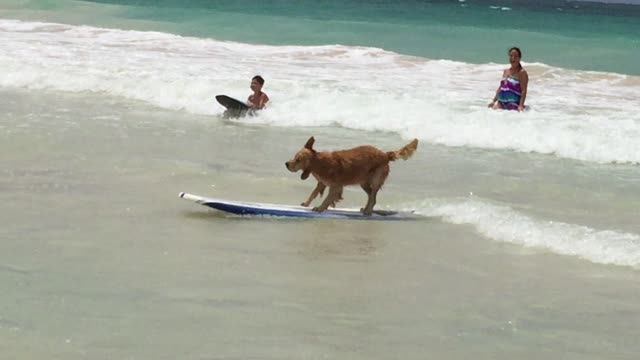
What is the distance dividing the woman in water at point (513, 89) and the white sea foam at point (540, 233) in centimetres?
549

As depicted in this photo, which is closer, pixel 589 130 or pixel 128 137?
pixel 128 137

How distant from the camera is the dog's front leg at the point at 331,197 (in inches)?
334

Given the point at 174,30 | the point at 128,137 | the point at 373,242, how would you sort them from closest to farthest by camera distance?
1. the point at 373,242
2. the point at 128,137
3. the point at 174,30

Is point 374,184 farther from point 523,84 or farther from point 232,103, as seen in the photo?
point 523,84

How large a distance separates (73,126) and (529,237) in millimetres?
5959

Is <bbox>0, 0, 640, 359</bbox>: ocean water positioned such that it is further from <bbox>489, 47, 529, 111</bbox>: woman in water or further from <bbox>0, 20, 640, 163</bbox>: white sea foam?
<bbox>489, 47, 529, 111</bbox>: woman in water

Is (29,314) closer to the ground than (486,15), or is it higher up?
higher up

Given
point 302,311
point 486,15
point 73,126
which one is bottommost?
point 486,15

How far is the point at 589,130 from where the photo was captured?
45.4 feet

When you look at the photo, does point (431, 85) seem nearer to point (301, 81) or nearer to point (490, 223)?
point (301, 81)

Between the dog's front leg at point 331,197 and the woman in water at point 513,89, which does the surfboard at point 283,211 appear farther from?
the woman in water at point 513,89

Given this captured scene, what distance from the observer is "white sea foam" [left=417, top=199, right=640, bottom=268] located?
7.64m

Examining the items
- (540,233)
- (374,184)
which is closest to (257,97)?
(374,184)

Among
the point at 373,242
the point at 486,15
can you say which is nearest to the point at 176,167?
the point at 373,242
